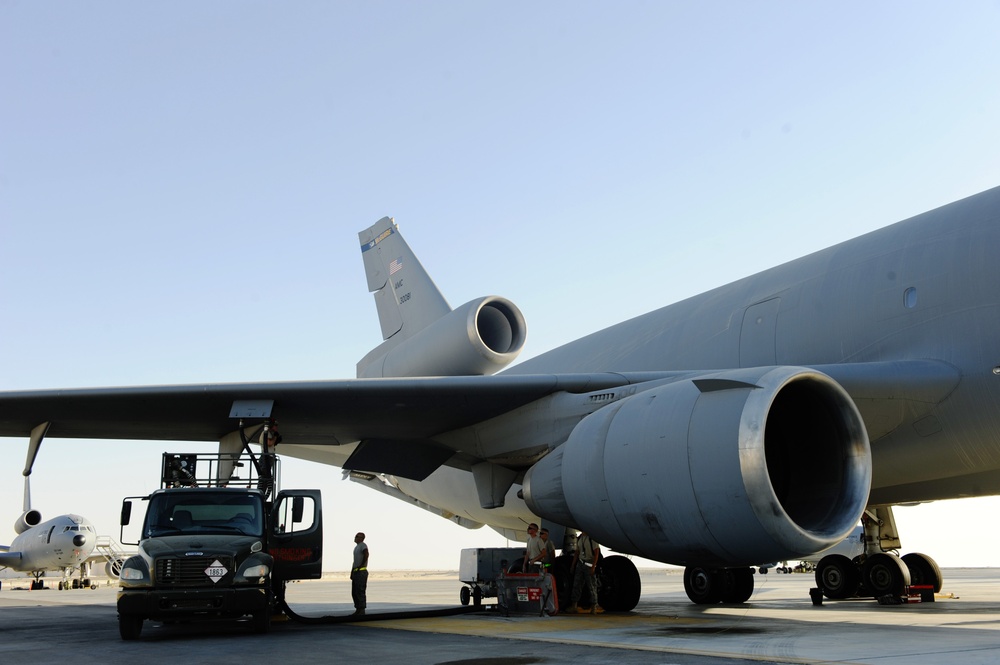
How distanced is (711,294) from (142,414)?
7332mm

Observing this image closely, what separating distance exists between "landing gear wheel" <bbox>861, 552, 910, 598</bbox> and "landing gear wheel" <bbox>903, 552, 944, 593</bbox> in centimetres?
151

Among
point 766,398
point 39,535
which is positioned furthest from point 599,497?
point 39,535

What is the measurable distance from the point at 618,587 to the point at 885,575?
13.5ft

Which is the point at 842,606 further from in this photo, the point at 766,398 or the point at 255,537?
the point at 255,537

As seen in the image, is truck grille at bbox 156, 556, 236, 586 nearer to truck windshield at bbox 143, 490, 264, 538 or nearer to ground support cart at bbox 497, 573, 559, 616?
truck windshield at bbox 143, 490, 264, 538

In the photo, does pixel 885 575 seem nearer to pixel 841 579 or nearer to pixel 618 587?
pixel 841 579

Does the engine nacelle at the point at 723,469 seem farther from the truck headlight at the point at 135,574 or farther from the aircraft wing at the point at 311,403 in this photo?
the truck headlight at the point at 135,574

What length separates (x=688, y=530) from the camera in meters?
7.67

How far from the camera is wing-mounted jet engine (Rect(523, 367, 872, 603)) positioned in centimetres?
732

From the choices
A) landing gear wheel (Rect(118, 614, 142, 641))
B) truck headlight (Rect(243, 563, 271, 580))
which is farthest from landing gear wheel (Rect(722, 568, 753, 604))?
landing gear wheel (Rect(118, 614, 142, 641))

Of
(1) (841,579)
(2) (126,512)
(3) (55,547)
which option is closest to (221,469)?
(2) (126,512)

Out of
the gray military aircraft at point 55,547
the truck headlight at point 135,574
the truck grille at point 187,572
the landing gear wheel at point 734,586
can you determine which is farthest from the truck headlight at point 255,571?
the gray military aircraft at point 55,547

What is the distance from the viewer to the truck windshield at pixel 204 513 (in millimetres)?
9680

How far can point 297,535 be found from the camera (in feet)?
35.6
